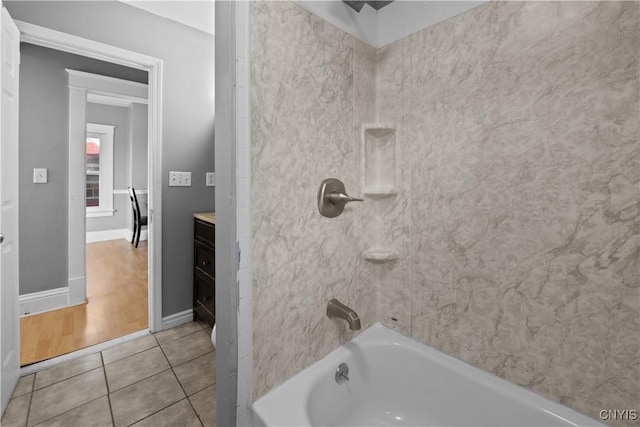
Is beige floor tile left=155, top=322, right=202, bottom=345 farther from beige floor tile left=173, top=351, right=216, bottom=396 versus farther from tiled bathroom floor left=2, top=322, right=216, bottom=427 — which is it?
beige floor tile left=173, top=351, right=216, bottom=396

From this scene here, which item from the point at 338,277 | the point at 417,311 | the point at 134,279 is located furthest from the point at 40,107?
the point at 417,311

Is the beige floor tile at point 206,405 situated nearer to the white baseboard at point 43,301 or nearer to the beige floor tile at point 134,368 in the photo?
the beige floor tile at point 134,368

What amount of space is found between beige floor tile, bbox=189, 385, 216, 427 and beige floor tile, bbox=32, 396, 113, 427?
379 millimetres

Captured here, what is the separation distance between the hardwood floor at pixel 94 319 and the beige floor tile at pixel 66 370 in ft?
0.54

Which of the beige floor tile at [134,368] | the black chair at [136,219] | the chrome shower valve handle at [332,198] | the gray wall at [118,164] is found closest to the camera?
the chrome shower valve handle at [332,198]

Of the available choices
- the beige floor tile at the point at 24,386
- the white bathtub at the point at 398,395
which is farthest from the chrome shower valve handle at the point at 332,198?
the beige floor tile at the point at 24,386

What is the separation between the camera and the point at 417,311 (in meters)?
1.32

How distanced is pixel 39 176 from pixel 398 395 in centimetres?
308

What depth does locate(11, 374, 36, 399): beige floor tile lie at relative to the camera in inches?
59.7

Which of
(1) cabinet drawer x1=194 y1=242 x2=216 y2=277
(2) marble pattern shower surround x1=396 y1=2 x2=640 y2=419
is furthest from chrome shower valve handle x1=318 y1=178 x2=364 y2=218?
(1) cabinet drawer x1=194 y1=242 x2=216 y2=277

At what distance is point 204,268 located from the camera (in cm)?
213

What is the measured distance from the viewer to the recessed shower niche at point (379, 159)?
4.47 feet

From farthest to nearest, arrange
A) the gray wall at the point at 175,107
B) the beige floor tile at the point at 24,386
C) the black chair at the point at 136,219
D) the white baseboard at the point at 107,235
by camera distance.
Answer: the white baseboard at the point at 107,235 → the black chair at the point at 136,219 → the gray wall at the point at 175,107 → the beige floor tile at the point at 24,386

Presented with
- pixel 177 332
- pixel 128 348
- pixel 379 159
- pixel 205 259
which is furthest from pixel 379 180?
pixel 128 348
